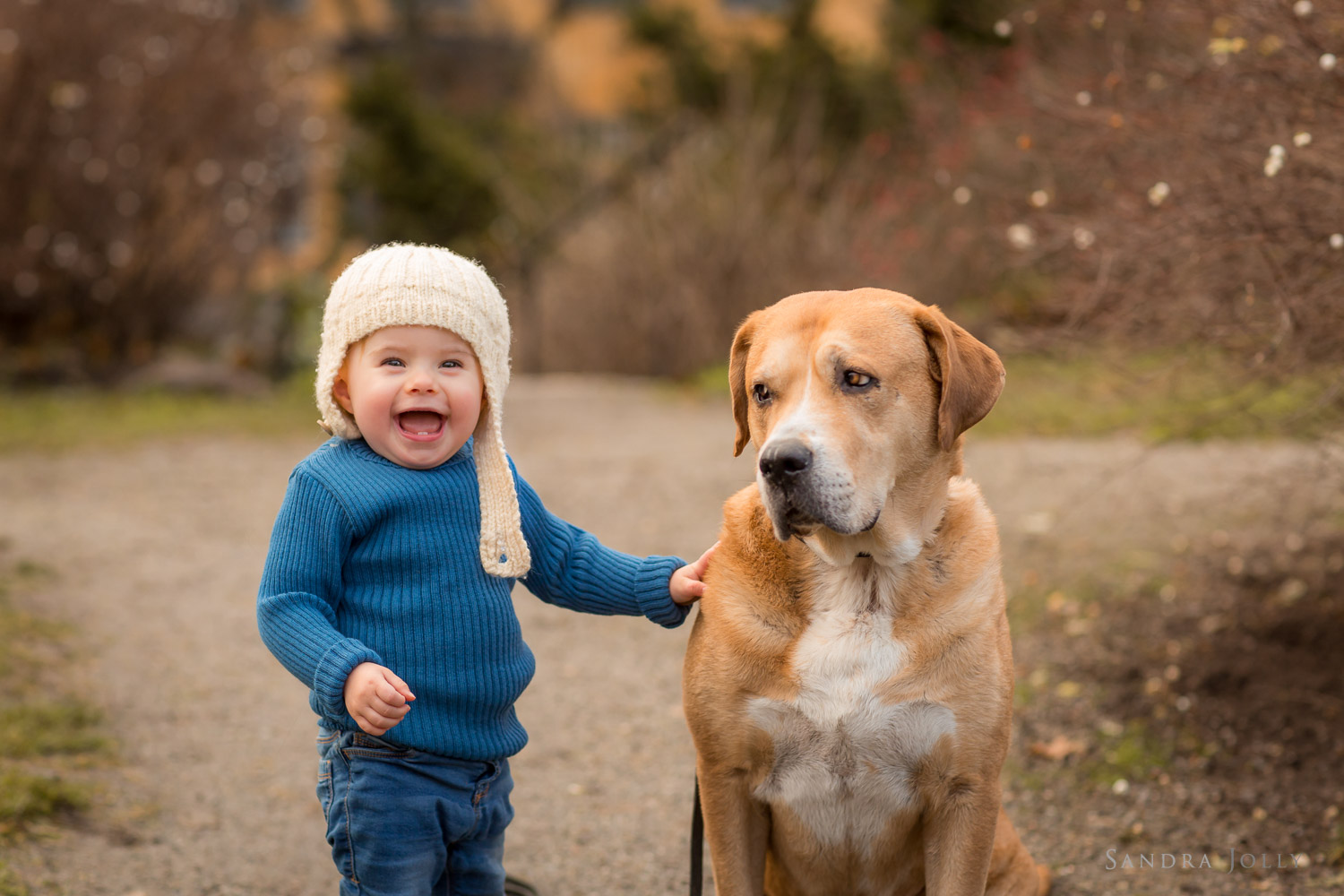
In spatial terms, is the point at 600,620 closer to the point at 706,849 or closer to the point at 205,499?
the point at 706,849

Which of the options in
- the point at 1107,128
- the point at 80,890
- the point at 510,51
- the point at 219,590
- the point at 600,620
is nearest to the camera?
the point at 80,890

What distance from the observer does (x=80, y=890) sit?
11.0 feet

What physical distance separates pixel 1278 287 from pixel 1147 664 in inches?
65.7

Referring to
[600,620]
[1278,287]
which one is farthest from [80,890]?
[1278,287]

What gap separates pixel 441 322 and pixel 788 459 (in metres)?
0.78

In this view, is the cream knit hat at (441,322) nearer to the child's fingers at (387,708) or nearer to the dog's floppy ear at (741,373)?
the child's fingers at (387,708)

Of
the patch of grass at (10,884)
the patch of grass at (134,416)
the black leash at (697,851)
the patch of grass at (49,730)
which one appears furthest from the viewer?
the patch of grass at (134,416)

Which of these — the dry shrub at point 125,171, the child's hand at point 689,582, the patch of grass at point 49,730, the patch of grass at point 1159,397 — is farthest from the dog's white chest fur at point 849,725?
the dry shrub at point 125,171

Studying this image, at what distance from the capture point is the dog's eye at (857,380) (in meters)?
2.58

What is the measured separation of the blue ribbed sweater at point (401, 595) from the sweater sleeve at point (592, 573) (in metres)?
0.18

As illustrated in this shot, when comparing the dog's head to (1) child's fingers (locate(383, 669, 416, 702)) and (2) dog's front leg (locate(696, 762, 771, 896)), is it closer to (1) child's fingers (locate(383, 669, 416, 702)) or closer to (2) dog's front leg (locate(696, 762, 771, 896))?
(2) dog's front leg (locate(696, 762, 771, 896))

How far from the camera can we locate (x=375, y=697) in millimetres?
2336

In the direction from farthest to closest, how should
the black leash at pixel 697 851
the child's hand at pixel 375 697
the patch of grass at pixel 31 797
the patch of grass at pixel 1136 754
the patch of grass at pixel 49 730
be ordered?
the patch of grass at pixel 49 730, the patch of grass at pixel 1136 754, the patch of grass at pixel 31 797, the black leash at pixel 697 851, the child's hand at pixel 375 697

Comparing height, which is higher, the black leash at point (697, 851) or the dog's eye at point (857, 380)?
the dog's eye at point (857, 380)
